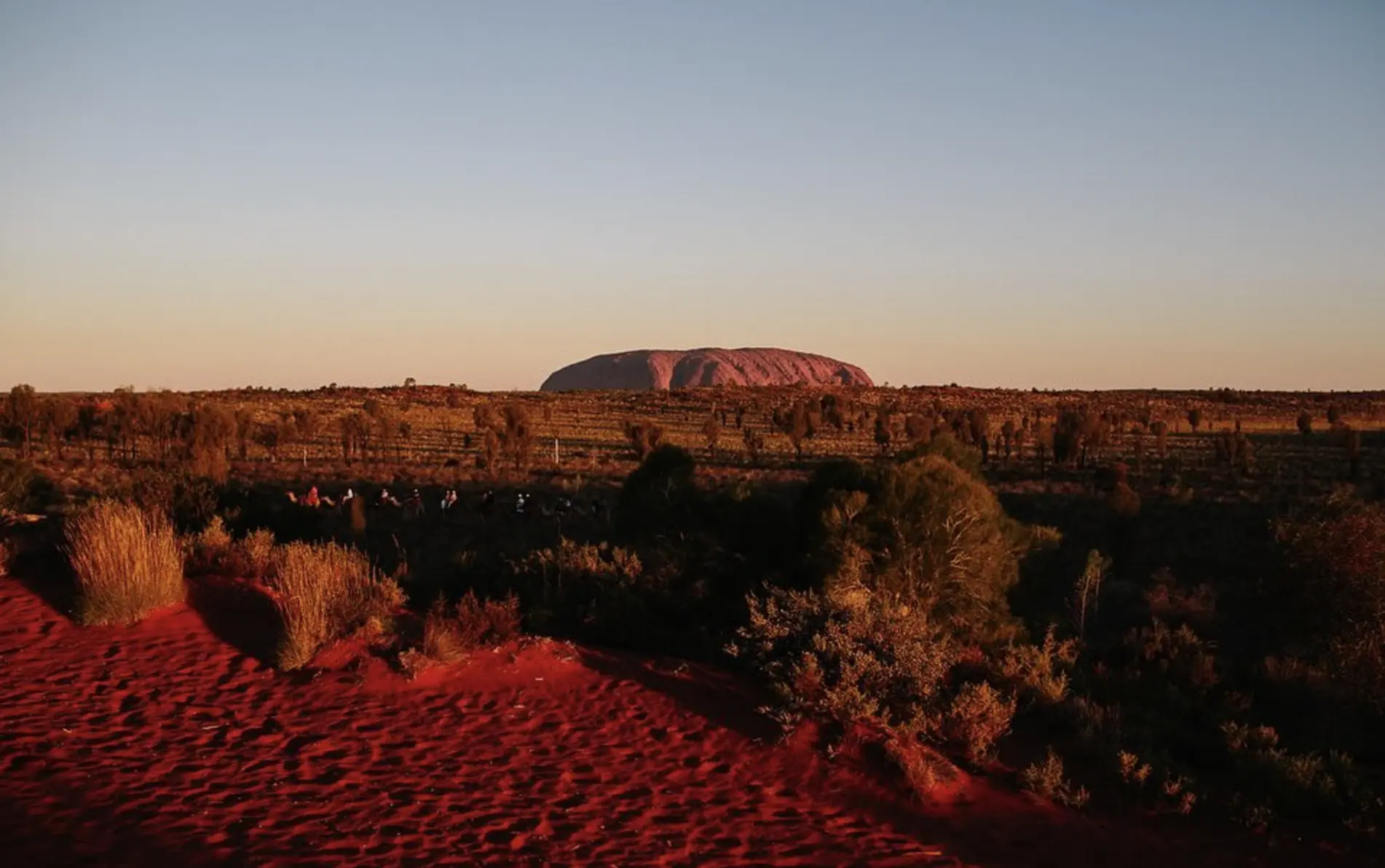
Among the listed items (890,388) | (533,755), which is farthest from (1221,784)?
(890,388)

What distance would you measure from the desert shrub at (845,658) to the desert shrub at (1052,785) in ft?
3.37

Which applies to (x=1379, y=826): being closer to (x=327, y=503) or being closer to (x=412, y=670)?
(x=412, y=670)

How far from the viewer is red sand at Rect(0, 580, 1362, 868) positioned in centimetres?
670

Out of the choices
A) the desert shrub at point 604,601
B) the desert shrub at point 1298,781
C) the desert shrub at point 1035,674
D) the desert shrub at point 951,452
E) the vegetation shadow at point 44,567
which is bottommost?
the desert shrub at point 1298,781

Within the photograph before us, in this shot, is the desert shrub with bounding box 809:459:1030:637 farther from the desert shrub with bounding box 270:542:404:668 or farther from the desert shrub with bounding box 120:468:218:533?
the desert shrub with bounding box 120:468:218:533

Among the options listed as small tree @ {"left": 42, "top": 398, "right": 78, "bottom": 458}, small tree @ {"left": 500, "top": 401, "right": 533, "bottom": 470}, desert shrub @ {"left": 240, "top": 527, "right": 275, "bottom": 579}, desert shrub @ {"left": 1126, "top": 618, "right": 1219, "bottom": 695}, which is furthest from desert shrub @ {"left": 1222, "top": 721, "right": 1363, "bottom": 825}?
small tree @ {"left": 42, "top": 398, "right": 78, "bottom": 458}

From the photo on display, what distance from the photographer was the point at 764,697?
997cm

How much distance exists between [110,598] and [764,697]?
6896 mm

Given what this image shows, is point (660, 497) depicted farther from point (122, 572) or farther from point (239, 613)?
point (122, 572)

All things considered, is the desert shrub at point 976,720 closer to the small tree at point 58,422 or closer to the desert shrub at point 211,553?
the desert shrub at point 211,553

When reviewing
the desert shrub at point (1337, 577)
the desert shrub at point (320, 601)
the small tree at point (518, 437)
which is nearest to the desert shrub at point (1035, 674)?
the desert shrub at point (1337, 577)

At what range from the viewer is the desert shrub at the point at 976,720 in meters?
9.09

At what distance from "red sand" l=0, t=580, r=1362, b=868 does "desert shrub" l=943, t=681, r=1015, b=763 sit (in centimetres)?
61

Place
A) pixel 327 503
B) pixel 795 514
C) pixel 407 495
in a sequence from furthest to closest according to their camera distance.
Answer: pixel 407 495 → pixel 327 503 → pixel 795 514
